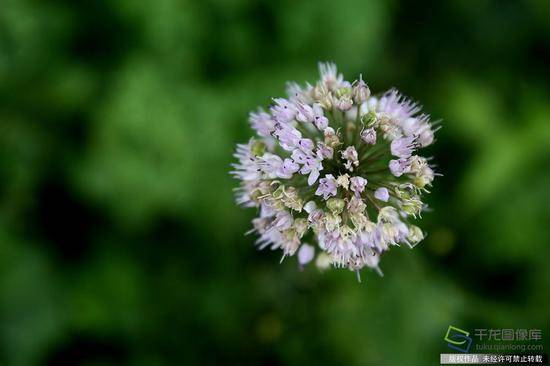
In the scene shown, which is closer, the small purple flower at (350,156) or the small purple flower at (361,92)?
the small purple flower at (350,156)

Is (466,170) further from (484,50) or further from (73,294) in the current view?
(73,294)

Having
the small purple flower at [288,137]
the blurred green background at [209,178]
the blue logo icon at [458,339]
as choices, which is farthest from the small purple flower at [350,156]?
the blue logo icon at [458,339]

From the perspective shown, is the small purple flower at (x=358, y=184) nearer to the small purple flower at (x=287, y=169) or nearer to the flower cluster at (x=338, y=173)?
the flower cluster at (x=338, y=173)

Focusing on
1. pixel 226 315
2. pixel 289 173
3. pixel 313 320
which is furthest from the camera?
pixel 226 315

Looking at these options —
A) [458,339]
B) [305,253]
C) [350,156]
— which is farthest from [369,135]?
[458,339]

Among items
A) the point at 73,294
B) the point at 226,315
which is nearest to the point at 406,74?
the point at 226,315

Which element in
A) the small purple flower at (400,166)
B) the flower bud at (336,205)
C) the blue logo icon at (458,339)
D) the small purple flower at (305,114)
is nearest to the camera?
the flower bud at (336,205)
